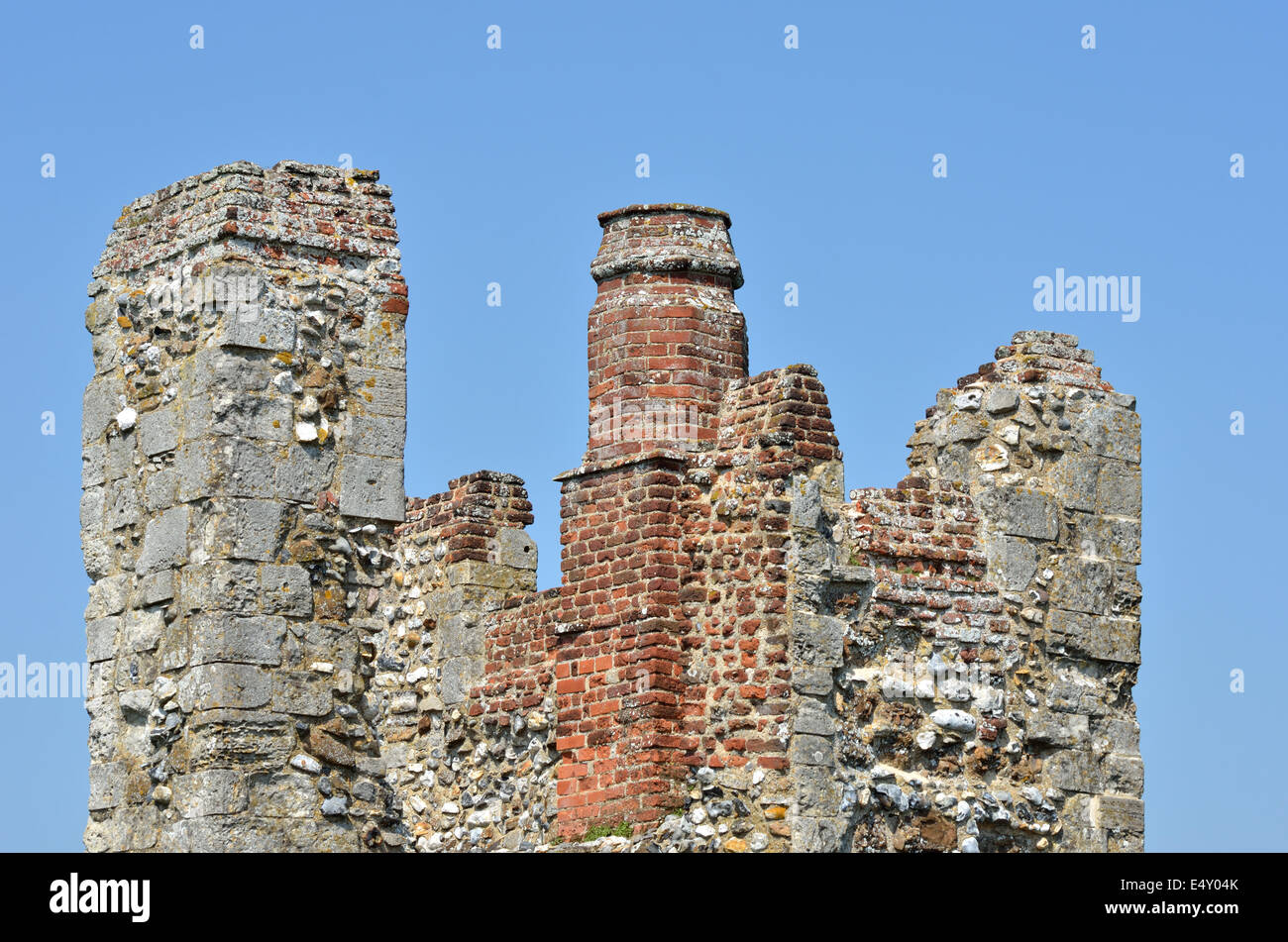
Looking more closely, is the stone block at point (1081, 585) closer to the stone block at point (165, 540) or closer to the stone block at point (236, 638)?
the stone block at point (236, 638)

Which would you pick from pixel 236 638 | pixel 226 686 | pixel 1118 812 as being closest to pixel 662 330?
pixel 236 638

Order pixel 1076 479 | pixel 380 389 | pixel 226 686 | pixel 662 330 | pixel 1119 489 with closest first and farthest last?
pixel 226 686, pixel 380 389, pixel 662 330, pixel 1076 479, pixel 1119 489

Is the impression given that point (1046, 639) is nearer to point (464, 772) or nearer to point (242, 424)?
point (464, 772)

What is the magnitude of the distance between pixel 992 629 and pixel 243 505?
5718 millimetres

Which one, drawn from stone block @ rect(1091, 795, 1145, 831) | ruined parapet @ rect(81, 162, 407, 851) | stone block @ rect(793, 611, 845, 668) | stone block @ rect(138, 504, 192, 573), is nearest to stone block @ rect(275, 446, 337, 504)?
ruined parapet @ rect(81, 162, 407, 851)

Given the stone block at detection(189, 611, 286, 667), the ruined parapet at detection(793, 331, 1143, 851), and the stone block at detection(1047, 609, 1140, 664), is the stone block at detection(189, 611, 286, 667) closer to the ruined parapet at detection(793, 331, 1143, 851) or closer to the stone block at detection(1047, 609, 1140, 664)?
the ruined parapet at detection(793, 331, 1143, 851)

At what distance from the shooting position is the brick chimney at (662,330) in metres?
16.3

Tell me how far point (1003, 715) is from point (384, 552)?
4845 millimetres

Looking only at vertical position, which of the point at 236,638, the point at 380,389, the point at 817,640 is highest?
the point at 380,389

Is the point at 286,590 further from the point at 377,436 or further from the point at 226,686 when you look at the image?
the point at 377,436

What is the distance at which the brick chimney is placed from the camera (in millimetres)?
16328

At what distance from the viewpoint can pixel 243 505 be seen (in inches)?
532

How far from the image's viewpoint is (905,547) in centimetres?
1620

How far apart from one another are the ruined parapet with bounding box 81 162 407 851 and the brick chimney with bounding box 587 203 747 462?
243 centimetres
